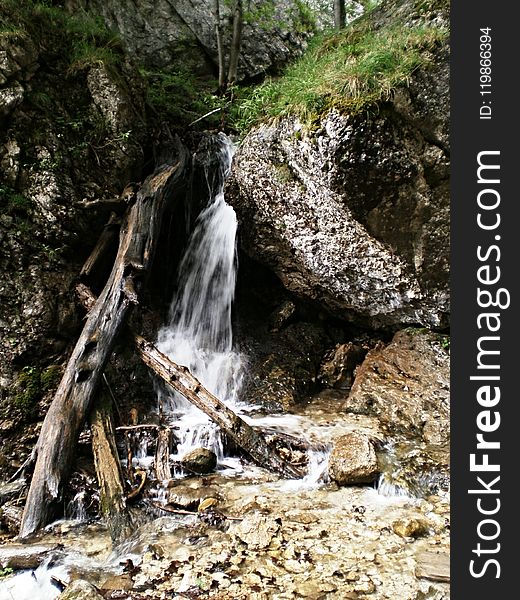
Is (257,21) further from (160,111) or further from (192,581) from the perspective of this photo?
(192,581)

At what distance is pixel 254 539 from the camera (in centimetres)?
303

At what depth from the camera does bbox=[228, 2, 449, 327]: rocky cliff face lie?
4.80 m

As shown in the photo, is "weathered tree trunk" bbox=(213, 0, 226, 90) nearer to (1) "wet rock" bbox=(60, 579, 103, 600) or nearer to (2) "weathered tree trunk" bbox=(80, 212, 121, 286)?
(2) "weathered tree trunk" bbox=(80, 212, 121, 286)

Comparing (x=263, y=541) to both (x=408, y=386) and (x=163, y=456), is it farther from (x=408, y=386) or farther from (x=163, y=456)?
(x=408, y=386)

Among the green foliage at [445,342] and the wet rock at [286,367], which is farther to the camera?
the wet rock at [286,367]

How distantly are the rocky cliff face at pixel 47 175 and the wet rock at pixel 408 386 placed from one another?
3.84m

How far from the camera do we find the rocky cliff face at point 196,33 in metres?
10.2

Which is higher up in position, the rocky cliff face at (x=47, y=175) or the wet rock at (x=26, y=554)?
the rocky cliff face at (x=47, y=175)

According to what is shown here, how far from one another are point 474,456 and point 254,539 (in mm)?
1671

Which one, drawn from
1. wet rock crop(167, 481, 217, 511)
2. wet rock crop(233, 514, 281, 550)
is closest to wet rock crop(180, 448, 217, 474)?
wet rock crop(167, 481, 217, 511)

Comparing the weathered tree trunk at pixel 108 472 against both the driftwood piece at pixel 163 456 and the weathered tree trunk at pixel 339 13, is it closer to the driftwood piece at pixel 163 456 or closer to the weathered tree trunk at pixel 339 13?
the driftwood piece at pixel 163 456

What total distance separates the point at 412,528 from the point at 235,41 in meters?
10.7

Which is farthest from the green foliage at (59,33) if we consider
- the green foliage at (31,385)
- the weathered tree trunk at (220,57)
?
the green foliage at (31,385)

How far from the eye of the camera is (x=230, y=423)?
4285 mm
